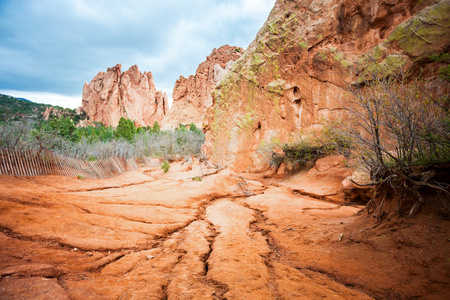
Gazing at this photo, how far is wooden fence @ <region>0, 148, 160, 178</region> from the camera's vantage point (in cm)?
884

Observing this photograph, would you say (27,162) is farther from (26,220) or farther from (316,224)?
(316,224)

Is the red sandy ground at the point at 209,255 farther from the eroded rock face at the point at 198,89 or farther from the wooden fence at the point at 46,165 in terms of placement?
the eroded rock face at the point at 198,89

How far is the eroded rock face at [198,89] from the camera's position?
66.9 meters

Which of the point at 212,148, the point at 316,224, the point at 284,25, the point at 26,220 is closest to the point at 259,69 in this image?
the point at 284,25

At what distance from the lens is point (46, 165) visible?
33.5ft

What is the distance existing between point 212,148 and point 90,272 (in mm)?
19021

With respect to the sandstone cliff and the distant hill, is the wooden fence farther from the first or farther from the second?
the distant hill

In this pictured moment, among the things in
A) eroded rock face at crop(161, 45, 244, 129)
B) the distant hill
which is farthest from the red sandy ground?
the distant hill

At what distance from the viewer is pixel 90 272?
8.00 ft

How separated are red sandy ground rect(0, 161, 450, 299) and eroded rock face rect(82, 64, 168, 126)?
82.6m

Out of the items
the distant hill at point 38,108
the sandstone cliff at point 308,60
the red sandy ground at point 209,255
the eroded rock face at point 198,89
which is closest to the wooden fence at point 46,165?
the red sandy ground at point 209,255

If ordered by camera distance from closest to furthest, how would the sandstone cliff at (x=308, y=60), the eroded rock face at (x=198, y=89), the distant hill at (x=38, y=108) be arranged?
the sandstone cliff at (x=308, y=60), the distant hill at (x=38, y=108), the eroded rock face at (x=198, y=89)

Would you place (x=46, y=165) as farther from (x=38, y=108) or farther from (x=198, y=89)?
(x=38, y=108)

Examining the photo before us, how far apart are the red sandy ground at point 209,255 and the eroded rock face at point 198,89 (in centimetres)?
6206
